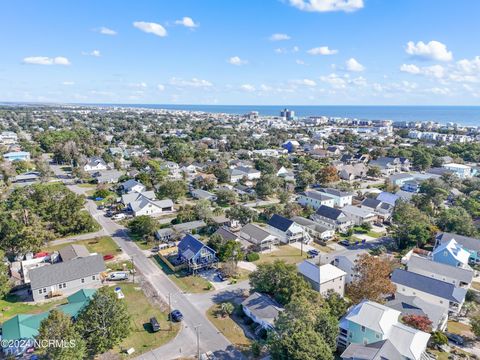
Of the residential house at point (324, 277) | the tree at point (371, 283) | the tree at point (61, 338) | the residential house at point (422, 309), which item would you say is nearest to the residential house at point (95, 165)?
the tree at point (61, 338)

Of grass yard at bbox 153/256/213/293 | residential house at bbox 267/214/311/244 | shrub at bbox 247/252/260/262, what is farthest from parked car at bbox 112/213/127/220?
residential house at bbox 267/214/311/244

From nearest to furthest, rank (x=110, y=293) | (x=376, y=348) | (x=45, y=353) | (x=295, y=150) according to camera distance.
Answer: (x=45, y=353) < (x=376, y=348) < (x=110, y=293) < (x=295, y=150)

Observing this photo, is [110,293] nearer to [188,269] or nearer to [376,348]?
[188,269]

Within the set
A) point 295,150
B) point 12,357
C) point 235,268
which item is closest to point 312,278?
point 235,268

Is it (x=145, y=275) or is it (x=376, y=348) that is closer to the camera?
(x=376, y=348)

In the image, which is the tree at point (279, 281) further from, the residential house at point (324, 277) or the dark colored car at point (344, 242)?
the dark colored car at point (344, 242)

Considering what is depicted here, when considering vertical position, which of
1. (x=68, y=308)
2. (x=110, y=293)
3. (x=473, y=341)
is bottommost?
(x=473, y=341)
